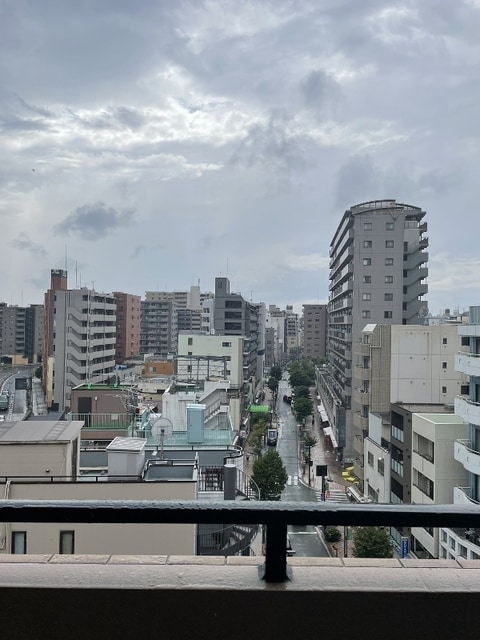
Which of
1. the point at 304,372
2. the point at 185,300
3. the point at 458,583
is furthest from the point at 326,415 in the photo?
the point at 185,300

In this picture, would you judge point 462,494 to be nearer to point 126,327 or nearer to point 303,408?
point 303,408

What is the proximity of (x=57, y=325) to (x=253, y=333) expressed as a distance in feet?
65.7

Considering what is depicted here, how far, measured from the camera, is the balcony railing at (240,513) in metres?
1.00

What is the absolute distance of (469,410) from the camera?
1124 centimetres

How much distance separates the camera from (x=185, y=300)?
263 ft

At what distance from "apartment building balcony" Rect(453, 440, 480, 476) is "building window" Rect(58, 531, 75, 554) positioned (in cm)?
909

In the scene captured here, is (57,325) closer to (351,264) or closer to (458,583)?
(351,264)

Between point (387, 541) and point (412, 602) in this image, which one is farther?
point (387, 541)

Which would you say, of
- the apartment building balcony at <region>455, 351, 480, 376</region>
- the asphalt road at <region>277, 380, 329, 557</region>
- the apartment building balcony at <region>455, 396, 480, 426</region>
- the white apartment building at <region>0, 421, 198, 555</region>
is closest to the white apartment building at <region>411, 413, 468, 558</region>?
the apartment building balcony at <region>455, 396, 480, 426</region>

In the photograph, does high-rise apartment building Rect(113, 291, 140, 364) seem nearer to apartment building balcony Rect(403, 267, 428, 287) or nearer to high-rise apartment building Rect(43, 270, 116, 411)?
high-rise apartment building Rect(43, 270, 116, 411)

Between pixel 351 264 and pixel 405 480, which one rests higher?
pixel 351 264

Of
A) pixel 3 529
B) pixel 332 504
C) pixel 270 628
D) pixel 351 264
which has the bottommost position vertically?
pixel 3 529

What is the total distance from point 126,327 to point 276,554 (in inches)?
1901

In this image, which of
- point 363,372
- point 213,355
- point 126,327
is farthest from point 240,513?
point 126,327
